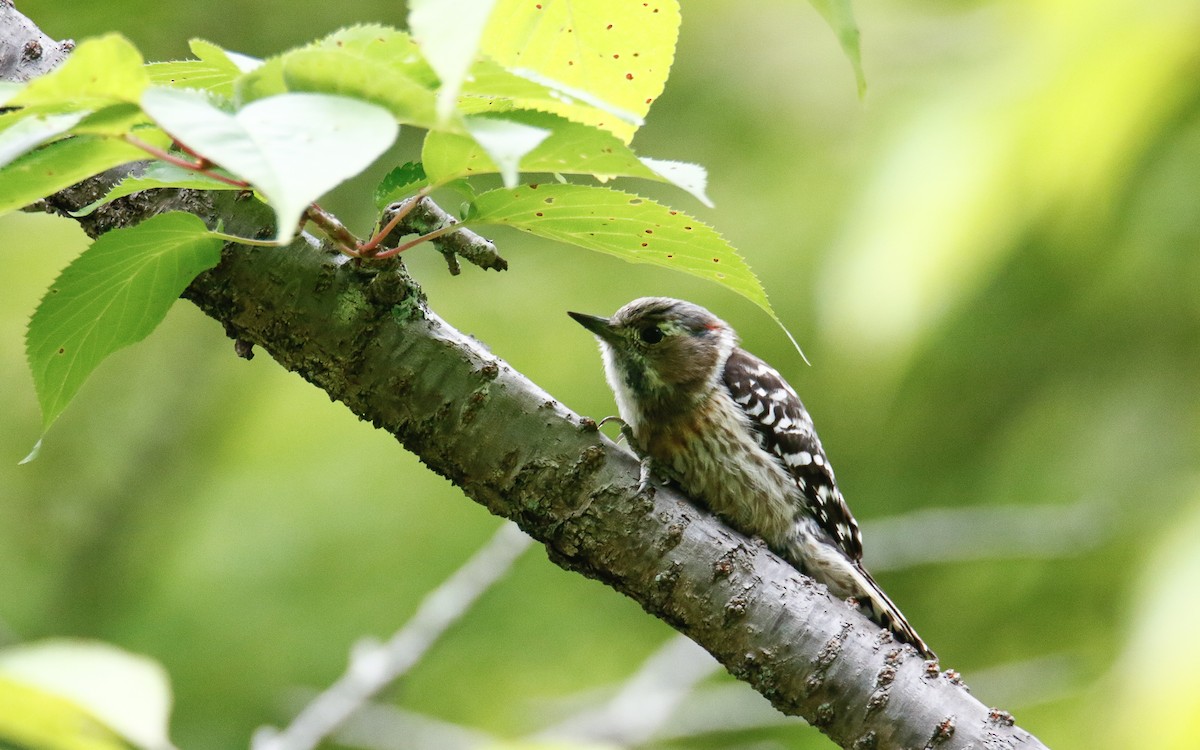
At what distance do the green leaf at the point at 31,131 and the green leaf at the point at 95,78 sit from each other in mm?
19

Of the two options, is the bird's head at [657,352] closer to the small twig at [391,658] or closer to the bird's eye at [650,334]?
the bird's eye at [650,334]

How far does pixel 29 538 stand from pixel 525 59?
4814mm

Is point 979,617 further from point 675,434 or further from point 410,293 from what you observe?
point 410,293

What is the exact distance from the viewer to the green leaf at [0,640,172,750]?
3.12 ft

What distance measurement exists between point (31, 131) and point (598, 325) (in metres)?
2.51

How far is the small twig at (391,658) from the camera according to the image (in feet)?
10.4

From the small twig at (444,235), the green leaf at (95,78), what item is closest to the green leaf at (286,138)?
the green leaf at (95,78)

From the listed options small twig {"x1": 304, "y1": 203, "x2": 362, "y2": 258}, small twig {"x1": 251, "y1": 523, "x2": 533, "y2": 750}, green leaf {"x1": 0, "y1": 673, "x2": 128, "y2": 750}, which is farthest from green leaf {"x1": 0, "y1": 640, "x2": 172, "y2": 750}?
small twig {"x1": 251, "y1": 523, "x2": 533, "y2": 750}

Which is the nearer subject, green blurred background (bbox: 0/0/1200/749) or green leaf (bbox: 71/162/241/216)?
green leaf (bbox: 71/162/241/216)

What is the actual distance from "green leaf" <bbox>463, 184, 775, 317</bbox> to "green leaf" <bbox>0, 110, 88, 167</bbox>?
555 millimetres

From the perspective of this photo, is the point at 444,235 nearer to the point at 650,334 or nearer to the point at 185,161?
the point at 185,161

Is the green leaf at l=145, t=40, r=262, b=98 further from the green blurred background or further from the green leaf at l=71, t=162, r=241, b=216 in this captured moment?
the green blurred background

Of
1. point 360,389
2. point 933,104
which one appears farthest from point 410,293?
point 933,104

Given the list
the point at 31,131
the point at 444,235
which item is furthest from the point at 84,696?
the point at 444,235
